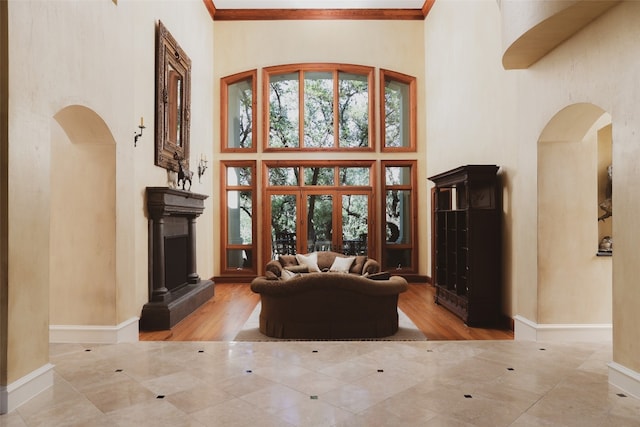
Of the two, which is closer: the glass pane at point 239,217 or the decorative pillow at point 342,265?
the decorative pillow at point 342,265

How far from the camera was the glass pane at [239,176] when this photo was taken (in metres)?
9.96

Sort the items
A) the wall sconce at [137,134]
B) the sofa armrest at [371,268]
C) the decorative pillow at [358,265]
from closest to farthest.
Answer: the wall sconce at [137,134] < the sofa armrest at [371,268] < the decorative pillow at [358,265]

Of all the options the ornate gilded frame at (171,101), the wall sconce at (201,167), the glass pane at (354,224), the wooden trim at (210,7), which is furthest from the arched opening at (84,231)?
the glass pane at (354,224)

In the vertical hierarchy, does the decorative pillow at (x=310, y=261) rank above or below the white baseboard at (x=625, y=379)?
above

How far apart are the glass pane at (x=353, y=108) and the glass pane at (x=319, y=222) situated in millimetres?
1452

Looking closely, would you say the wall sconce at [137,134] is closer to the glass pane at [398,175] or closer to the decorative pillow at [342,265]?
the decorative pillow at [342,265]

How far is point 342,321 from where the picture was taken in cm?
512

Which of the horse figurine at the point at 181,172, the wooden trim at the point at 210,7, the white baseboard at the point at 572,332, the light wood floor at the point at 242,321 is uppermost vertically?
the wooden trim at the point at 210,7

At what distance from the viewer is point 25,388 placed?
3.16 m

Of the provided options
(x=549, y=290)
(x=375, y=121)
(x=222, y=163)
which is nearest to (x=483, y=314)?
(x=549, y=290)

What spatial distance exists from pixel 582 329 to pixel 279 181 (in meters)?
6.82

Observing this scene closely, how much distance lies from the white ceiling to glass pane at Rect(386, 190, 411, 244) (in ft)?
13.9

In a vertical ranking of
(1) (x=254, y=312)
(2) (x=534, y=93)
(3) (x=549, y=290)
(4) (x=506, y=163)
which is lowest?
(1) (x=254, y=312)

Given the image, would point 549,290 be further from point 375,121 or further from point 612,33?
point 375,121
